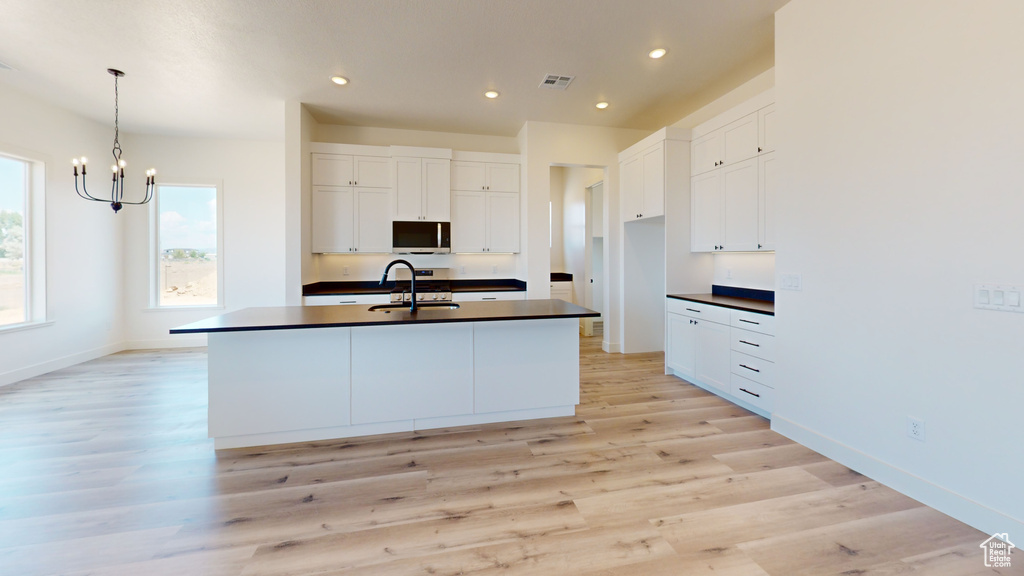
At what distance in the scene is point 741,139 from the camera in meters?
3.59

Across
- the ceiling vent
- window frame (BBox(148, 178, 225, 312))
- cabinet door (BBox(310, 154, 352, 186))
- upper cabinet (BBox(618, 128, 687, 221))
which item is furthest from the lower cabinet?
window frame (BBox(148, 178, 225, 312))

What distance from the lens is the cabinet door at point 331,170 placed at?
4.80m

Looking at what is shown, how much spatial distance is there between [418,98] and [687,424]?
414 centimetres

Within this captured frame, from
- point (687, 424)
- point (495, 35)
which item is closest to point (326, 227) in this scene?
point (495, 35)

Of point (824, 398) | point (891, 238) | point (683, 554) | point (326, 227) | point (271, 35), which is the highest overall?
point (271, 35)

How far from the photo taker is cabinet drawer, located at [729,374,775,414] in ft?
10.1

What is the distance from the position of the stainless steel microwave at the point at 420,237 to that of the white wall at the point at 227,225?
6.90ft

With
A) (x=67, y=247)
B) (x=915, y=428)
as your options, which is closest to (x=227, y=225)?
(x=67, y=247)

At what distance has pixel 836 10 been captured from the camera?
7.84 feet

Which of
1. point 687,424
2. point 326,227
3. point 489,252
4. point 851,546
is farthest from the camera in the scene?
point 489,252

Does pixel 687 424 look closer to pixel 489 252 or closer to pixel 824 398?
pixel 824 398

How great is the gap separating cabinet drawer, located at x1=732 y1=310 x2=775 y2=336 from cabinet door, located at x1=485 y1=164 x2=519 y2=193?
319 centimetres

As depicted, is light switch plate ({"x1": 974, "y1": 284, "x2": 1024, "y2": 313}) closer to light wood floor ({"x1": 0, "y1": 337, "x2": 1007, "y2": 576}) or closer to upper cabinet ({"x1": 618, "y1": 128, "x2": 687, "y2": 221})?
light wood floor ({"x1": 0, "y1": 337, "x2": 1007, "y2": 576})

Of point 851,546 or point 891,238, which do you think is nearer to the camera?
point 851,546
